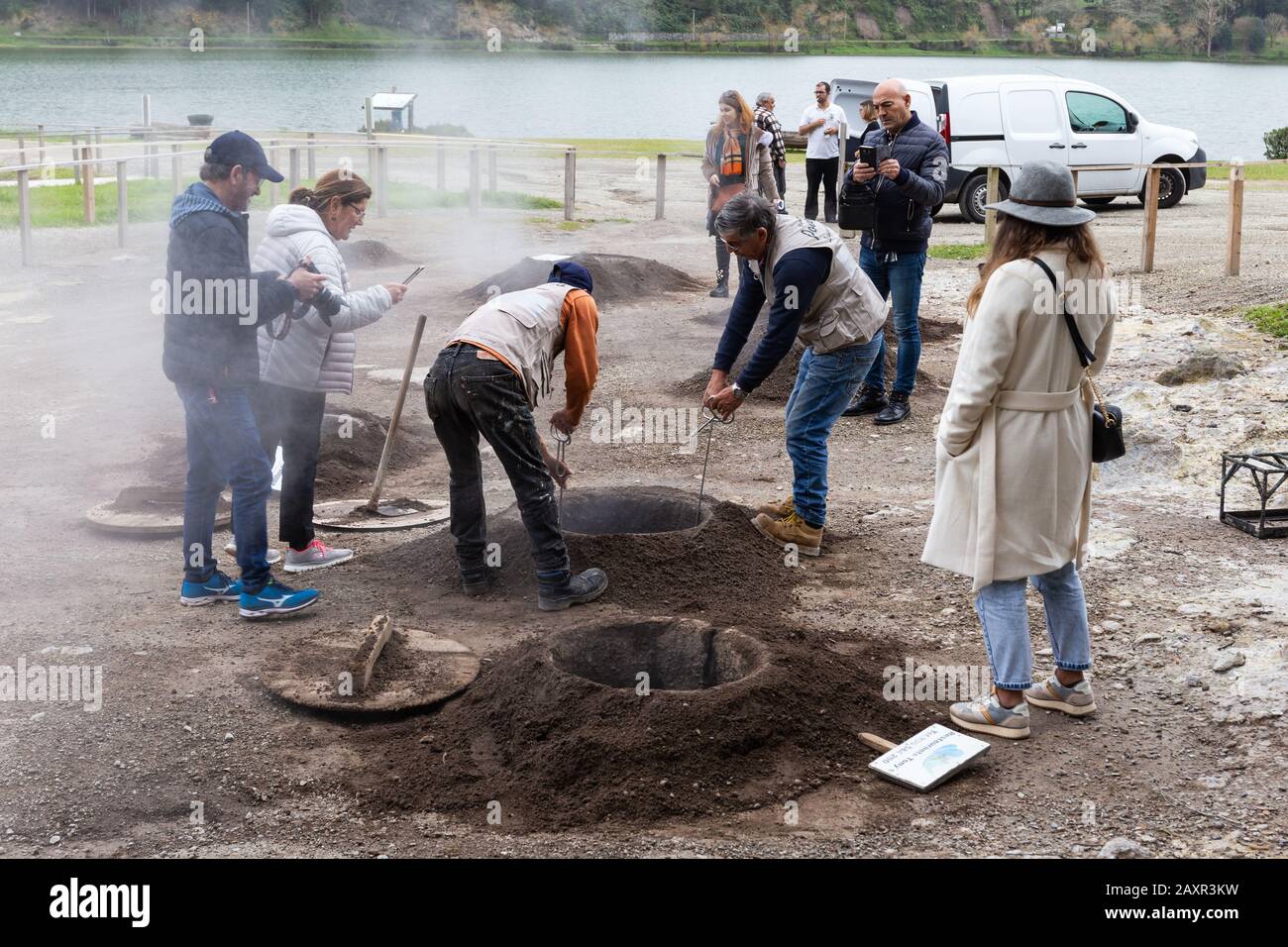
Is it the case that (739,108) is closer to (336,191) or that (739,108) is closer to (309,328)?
(336,191)

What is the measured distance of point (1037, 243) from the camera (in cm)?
427

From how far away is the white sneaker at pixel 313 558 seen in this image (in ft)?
21.0

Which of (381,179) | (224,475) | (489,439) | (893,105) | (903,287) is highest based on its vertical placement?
(893,105)

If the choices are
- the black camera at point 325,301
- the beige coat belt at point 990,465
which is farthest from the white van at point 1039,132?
the beige coat belt at point 990,465

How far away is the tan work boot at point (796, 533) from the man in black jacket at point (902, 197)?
1826mm

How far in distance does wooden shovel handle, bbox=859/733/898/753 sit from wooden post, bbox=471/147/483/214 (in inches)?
650

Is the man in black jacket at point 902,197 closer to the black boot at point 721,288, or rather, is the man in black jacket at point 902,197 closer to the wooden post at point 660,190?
the black boot at point 721,288

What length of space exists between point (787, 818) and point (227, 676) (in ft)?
7.54

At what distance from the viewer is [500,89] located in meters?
47.8

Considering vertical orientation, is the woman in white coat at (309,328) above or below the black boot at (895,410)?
above

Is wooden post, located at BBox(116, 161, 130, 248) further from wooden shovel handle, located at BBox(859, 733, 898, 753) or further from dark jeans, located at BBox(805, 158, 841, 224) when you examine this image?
wooden shovel handle, located at BBox(859, 733, 898, 753)

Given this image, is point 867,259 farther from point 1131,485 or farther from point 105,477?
point 105,477

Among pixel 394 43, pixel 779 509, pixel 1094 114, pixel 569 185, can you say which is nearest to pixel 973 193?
pixel 1094 114

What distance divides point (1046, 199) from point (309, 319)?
10.5 feet
